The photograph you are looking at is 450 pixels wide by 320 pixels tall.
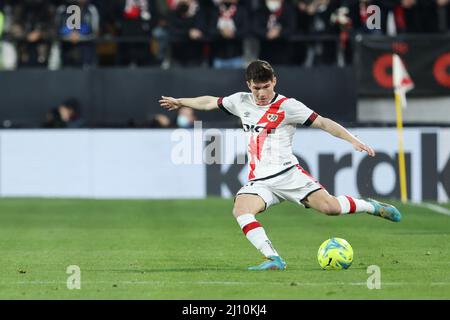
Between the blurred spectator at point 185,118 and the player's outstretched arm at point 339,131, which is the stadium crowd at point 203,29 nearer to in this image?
the blurred spectator at point 185,118

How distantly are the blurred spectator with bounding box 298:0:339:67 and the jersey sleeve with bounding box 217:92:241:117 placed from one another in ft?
41.9

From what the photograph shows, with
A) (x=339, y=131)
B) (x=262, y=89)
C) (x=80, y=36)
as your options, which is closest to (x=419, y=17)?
(x=80, y=36)

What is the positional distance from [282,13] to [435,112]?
3734 millimetres

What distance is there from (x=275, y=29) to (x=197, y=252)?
436 inches

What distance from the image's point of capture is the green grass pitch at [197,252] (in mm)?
10836

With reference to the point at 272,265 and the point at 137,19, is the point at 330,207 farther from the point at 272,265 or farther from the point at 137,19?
the point at 137,19

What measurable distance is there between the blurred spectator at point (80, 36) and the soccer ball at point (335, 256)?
533 inches

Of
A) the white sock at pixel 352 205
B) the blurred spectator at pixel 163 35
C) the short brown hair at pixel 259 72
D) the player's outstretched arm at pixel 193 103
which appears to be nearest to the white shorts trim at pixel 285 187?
the white sock at pixel 352 205

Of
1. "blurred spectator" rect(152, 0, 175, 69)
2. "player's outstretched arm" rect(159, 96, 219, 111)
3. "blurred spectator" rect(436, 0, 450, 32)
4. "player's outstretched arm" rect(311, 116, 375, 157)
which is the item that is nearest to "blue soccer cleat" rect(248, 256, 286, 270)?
"player's outstretched arm" rect(311, 116, 375, 157)

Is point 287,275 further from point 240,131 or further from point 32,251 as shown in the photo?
point 240,131

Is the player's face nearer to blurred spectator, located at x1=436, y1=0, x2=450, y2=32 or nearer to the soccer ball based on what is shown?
the soccer ball

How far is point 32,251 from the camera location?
14.7m

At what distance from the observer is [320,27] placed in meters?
25.4
